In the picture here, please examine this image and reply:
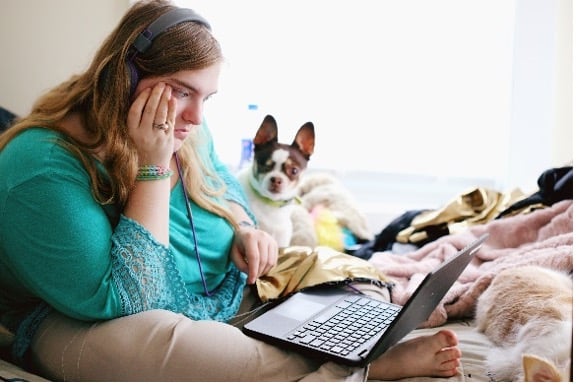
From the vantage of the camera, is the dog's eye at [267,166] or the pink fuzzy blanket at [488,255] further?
the dog's eye at [267,166]

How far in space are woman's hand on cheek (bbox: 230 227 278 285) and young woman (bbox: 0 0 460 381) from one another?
129 millimetres

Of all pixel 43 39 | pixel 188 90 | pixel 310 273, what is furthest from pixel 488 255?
pixel 43 39

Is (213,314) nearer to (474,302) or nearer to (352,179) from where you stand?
(474,302)

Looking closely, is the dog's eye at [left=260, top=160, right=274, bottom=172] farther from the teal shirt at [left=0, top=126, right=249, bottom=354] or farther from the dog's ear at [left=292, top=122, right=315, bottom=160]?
the teal shirt at [left=0, top=126, right=249, bottom=354]

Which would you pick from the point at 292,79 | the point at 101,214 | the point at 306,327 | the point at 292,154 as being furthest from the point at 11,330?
the point at 292,79

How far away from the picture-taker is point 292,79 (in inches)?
87.4

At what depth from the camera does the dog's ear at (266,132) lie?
5.36 feet

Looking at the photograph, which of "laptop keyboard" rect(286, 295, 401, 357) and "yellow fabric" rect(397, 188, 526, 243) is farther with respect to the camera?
"yellow fabric" rect(397, 188, 526, 243)

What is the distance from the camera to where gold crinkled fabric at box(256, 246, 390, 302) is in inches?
49.0

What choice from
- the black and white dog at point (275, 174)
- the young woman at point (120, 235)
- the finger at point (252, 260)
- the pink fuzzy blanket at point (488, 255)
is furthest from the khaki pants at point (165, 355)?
the black and white dog at point (275, 174)

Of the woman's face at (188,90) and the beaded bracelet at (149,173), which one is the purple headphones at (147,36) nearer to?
the woman's face at (188,90)

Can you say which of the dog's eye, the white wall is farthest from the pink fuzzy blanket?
the white wall

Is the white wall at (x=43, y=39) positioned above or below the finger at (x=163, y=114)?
above

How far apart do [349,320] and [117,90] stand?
0.53m
